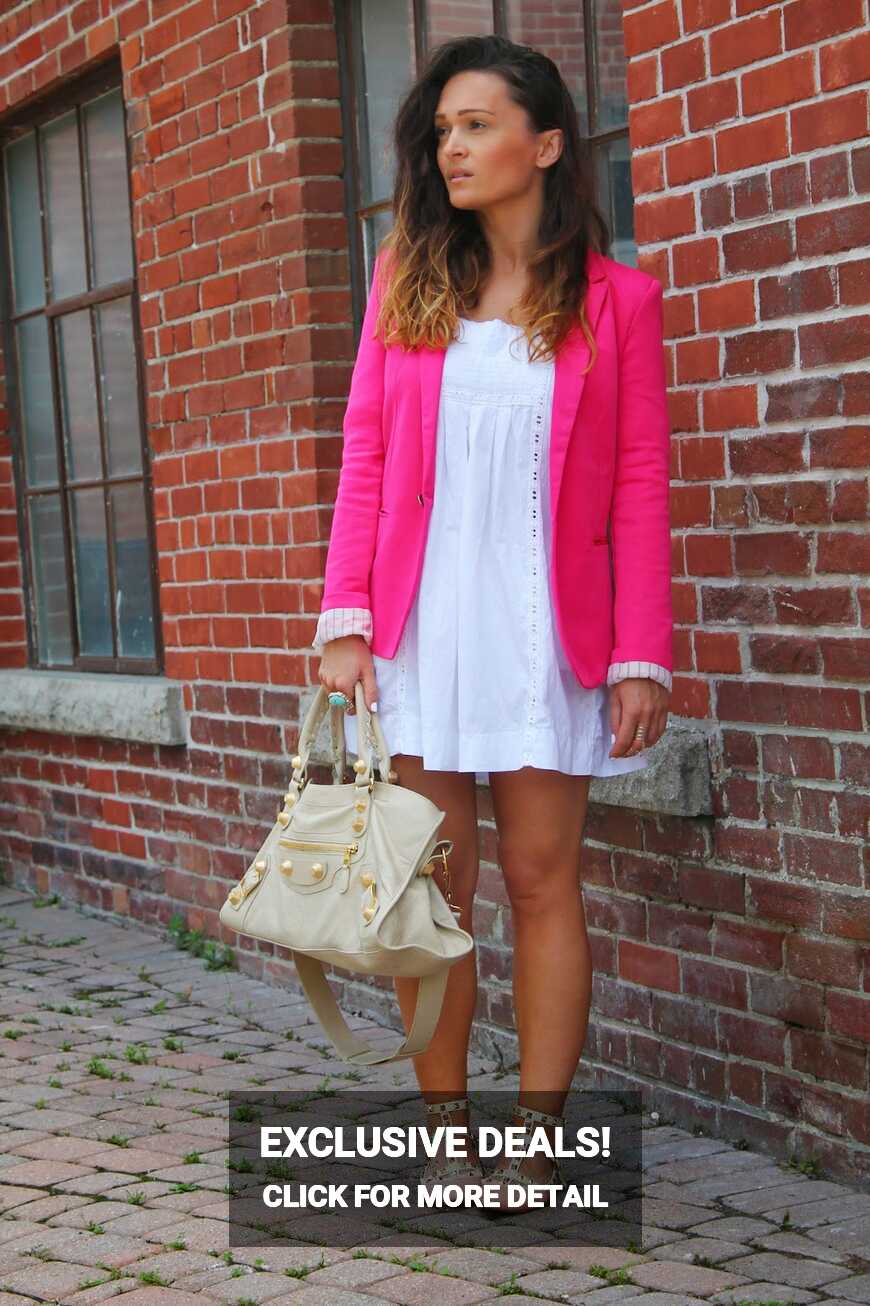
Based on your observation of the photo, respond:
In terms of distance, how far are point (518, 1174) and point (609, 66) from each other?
2403mm

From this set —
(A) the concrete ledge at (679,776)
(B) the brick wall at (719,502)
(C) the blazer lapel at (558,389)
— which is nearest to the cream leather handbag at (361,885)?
(C) the blazer lapel at (558,389)

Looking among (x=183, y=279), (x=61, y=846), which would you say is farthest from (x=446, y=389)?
(x=61, y=846)

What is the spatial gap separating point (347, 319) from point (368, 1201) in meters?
2.53

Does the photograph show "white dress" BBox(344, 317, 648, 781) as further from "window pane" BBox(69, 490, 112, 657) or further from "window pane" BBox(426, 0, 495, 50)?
"window pane" BBox(69, 490, 112, 657)

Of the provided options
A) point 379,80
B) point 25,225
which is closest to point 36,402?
point 25,225

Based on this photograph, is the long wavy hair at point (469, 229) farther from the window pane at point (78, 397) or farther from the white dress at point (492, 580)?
the window pane at point (78, 397)

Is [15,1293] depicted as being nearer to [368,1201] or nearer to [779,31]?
[368,1201]

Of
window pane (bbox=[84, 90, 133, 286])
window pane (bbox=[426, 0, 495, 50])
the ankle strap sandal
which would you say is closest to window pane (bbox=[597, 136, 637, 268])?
window pane (bbox=[426, 0, 495, 50])

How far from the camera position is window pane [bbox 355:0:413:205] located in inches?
199

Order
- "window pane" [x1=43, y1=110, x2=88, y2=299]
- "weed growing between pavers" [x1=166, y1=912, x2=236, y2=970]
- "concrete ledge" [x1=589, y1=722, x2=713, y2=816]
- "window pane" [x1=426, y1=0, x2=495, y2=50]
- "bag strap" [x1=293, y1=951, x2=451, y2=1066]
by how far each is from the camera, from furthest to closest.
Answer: "window pane" [x1=43, y1=110, x2=88, y2=299]
"weed growing between pavers" [x1=166, y1=912, x2=236, y2=970]
"window pane" [x1=426, y1=0, x2=495, y2=50]
"concrete ledge" [x1=589, y1=722, x2=713, y2=816]
"bag strap" [x1=293, y1=951, x2=451, y2=1066]

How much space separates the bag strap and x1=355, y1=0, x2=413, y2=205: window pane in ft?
8.02

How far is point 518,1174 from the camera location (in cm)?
346

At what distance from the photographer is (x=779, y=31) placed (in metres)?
3.51

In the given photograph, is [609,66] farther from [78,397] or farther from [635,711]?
[78,397]
